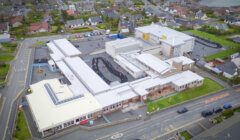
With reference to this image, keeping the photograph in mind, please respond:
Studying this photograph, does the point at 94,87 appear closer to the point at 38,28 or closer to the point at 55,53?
the point at 55,53

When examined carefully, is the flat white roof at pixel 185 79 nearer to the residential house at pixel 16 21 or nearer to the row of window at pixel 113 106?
the row of window at pixel 113 106

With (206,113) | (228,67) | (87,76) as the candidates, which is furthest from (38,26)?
(206,113)

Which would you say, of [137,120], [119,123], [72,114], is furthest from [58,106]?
[137,120]

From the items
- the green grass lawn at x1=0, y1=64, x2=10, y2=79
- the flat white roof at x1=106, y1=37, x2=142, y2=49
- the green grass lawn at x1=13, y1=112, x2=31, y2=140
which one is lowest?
the green grass lawn at x1=13, y1=112, x2=31, y2=140

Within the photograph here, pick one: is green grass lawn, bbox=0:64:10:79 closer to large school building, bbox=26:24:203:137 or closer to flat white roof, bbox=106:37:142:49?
large school building, bbox=26:24:203:137

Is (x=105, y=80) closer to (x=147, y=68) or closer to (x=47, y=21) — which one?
(x=147, y=68)

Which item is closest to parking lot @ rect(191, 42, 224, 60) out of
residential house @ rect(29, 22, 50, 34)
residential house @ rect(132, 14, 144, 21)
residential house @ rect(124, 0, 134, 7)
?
residential house @ rect(132, 14, 144, 21)

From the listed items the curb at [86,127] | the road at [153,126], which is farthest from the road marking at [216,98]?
the curb at [86,127]
